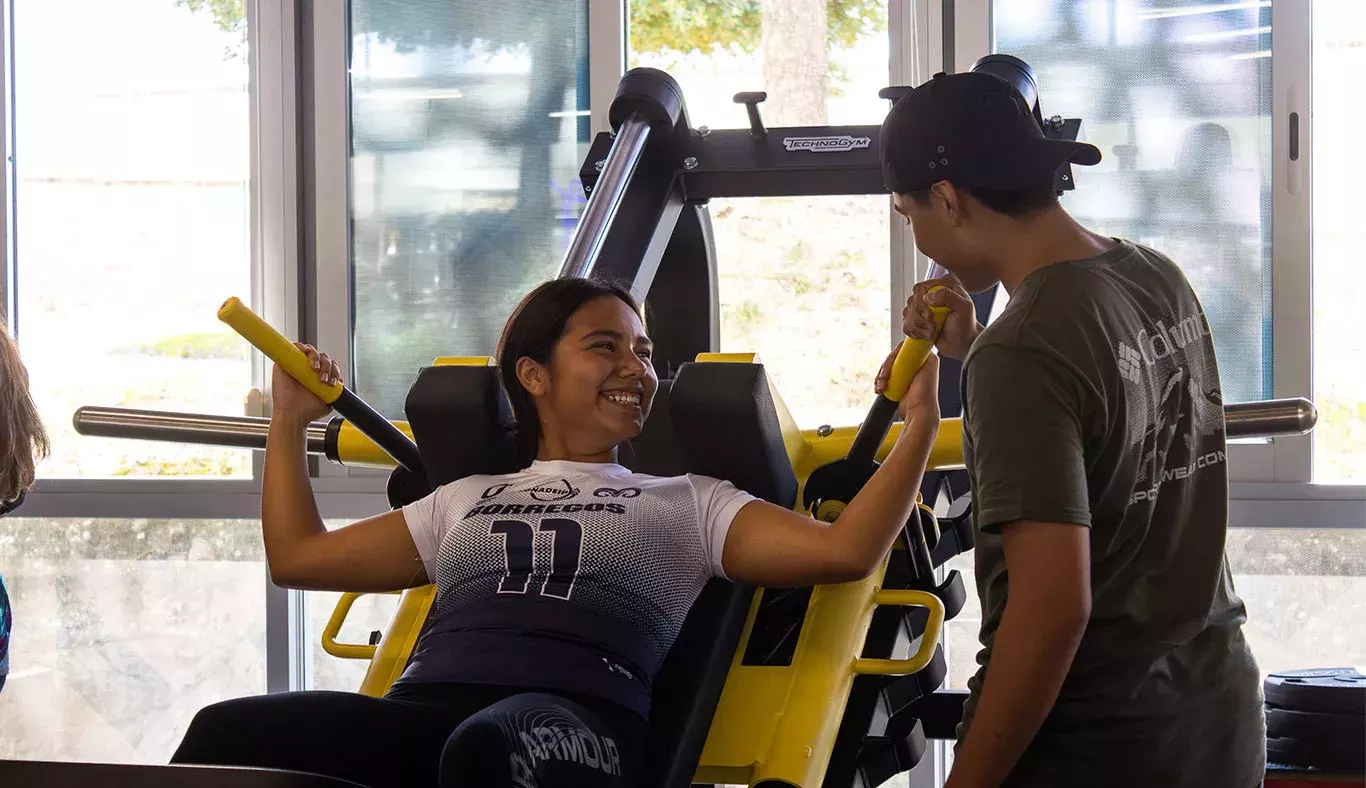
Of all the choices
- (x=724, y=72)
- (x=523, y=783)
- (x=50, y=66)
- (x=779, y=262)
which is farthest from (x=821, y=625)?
(x=50, y=66)

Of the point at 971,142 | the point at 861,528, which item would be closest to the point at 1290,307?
the point at 861,528

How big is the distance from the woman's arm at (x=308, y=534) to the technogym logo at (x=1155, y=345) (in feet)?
3.30

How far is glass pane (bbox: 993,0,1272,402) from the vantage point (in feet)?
9.09

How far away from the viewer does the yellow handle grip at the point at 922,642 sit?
5.00 feet

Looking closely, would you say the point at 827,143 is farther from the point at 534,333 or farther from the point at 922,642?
the point at 922,642

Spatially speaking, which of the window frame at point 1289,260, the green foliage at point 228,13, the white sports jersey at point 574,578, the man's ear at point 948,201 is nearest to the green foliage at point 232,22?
the green foliage at point 228,13

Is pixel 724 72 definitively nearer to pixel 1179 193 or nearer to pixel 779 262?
pixel 779 262

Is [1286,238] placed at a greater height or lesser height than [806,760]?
greater

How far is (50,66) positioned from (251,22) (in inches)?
24.5

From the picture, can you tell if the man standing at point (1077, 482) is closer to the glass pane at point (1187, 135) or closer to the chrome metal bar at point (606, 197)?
the chrome metal bar at point (606, 197)

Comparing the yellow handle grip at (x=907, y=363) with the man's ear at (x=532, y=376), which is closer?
the yellow handle grip at (x=907, y=363)

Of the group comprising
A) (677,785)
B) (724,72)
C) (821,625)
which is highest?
(724,72)

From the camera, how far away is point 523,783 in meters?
1.16

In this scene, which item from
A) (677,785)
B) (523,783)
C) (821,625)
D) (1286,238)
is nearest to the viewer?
(523,783)
